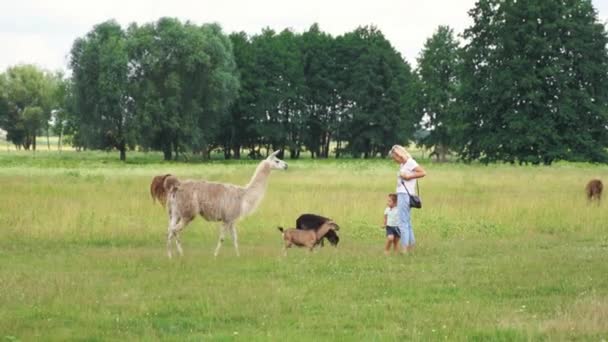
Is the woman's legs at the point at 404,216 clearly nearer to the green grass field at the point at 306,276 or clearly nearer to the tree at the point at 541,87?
the green grass field at the point at 306,276

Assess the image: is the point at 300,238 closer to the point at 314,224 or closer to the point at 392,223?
the point at 314,224

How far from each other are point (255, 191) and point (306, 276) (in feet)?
12.3

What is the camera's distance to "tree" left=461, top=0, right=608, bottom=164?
176 feet

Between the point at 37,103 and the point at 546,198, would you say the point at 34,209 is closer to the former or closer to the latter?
the point at 546,198

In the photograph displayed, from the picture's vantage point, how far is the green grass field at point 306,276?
8953mm

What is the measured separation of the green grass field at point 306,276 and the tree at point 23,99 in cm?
9580

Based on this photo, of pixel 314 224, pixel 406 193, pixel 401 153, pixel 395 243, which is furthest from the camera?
pixel 314 224

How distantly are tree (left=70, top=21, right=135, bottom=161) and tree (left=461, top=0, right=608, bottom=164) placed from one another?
94.5 feet

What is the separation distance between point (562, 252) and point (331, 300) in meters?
6.74

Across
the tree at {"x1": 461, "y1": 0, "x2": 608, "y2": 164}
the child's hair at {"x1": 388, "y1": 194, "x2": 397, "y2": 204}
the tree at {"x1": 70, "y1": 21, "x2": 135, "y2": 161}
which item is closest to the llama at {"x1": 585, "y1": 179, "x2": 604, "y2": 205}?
the child's hair at {"x1": 388, "y1": 194, "x2": 397, "y2": 204}

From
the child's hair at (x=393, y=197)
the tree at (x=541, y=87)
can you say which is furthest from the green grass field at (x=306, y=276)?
the tree at (x=541, y=87)

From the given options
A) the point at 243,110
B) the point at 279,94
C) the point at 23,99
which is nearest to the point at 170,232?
the point at 243,110

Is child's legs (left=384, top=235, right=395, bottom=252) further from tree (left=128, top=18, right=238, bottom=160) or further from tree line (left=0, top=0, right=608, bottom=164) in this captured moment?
tree (left=128, top=18, right=238, bottom=160)

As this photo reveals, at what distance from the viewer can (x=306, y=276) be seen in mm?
12305
